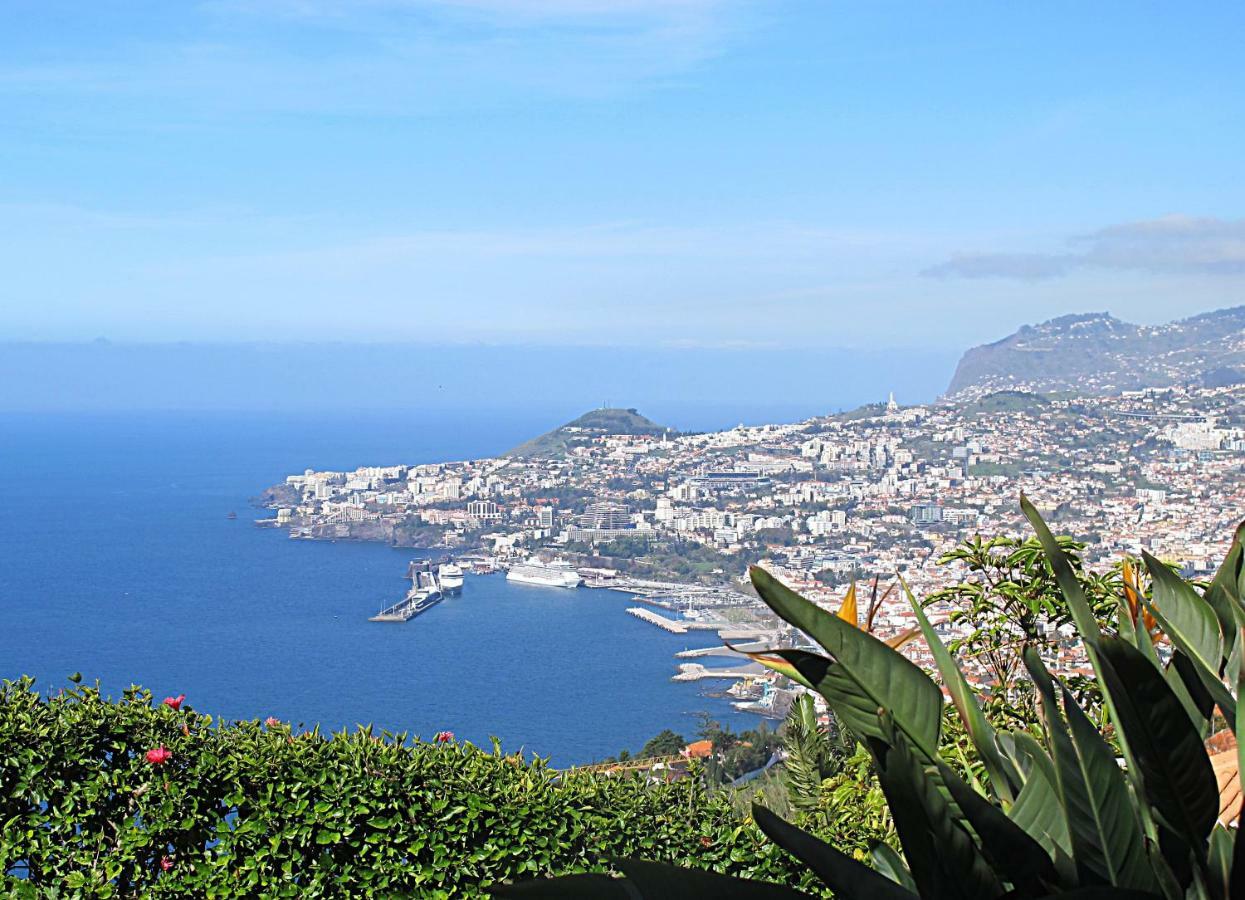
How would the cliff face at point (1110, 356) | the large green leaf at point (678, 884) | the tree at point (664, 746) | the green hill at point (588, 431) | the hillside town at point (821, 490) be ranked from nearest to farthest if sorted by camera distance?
the large green leaf at point (678, 884) → the tree at point (664, 746) → the hillside town at point (821, 490) → the cliff face at point (1110, 356) → the green hill at point (588, 431)

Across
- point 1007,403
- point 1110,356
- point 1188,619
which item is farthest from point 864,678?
point 1110,356

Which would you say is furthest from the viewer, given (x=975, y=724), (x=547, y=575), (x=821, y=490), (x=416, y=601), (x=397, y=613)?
(x=821, y=490)

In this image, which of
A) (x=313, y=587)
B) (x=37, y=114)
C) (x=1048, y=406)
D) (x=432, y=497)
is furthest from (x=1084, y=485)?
(x=37, y=114)

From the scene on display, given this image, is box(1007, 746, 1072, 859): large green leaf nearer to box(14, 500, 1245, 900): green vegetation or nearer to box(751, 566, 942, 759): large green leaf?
box(751, 566, 942, 759): large green leaf

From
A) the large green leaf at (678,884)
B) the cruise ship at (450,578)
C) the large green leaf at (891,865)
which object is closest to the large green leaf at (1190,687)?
the large green leaf at (891,865)

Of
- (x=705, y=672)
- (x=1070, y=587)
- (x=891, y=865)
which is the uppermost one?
(x=1070, y=587)

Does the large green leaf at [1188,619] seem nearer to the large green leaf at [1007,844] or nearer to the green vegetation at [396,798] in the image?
the large green leaf at [1007,844]

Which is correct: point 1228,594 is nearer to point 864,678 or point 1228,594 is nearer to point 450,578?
point 864,678
